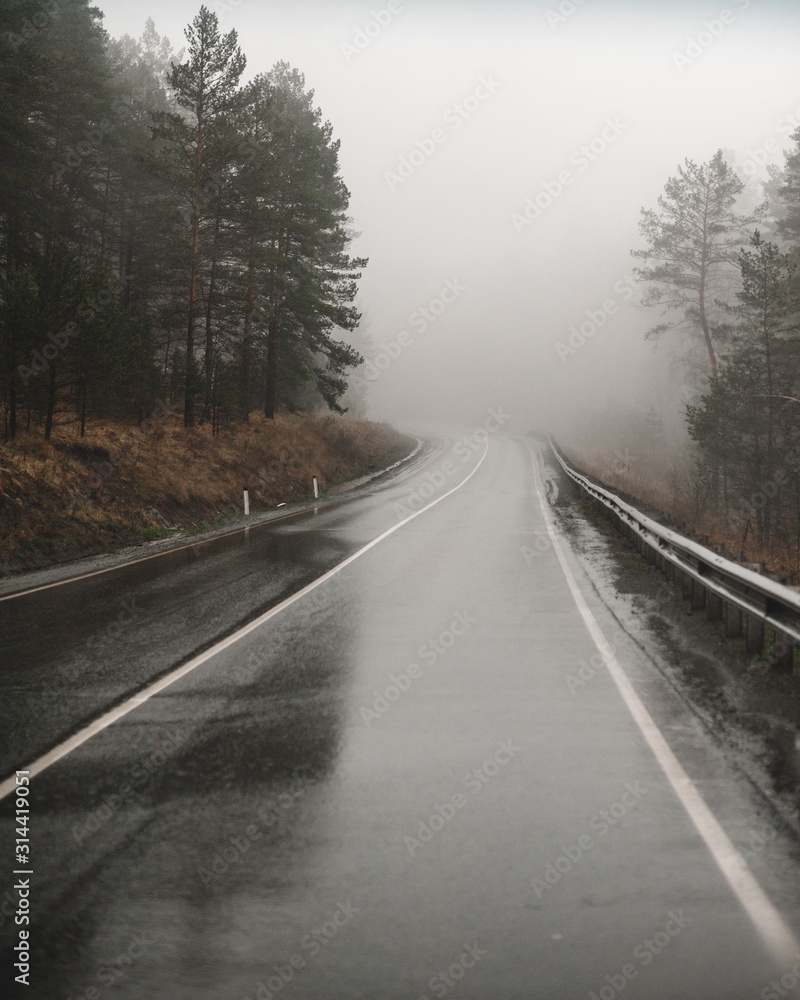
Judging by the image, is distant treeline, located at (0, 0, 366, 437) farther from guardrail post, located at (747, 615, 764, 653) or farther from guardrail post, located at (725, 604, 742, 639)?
guardrail post, located at (747, 615, 764, 653)

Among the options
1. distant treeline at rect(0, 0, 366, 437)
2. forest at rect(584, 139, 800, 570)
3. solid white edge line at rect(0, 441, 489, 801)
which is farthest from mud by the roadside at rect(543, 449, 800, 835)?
distant treeline at rect(0, 0, 366, 437)

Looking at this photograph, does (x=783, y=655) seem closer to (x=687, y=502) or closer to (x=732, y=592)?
(x=732, y=592)

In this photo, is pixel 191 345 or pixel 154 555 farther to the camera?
pixel 191 345

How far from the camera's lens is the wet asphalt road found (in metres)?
2.97

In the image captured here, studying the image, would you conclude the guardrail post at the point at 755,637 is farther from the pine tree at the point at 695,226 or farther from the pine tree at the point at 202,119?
the pine tree at the point at 695,226

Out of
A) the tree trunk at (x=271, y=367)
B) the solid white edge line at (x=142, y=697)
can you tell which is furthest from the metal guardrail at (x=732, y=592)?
the tree trunk at (x=271, y=367)

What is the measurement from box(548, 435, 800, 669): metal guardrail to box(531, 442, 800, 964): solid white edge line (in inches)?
55.2

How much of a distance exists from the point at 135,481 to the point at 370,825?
17.8m

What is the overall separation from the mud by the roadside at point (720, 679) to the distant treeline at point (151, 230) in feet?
42.9

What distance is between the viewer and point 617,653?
783 cm

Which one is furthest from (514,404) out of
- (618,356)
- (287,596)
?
(287,596)

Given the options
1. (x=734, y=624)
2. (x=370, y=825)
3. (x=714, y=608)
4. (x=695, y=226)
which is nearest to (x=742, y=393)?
(x=695, y=226)

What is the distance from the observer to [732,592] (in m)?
8.38

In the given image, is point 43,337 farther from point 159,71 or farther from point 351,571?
point 159,71
